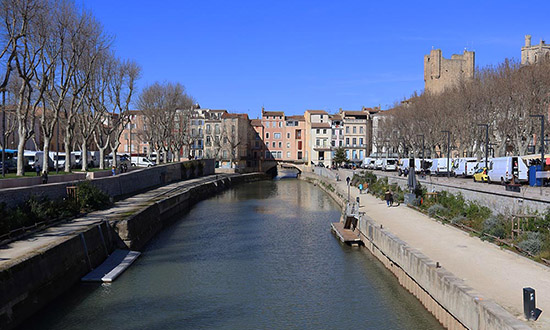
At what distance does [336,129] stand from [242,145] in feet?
83.4

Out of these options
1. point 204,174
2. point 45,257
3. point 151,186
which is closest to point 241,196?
point 151,186

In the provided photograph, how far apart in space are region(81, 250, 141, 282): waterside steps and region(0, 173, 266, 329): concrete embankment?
0.40m

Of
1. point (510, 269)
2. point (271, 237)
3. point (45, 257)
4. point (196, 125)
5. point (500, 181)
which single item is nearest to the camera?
point (510, 269)

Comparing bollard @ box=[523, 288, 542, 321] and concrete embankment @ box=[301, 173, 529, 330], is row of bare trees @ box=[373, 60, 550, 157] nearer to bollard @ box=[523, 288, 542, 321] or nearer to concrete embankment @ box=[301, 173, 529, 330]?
concrete embankment @ box=[301, 173, 529, 330]

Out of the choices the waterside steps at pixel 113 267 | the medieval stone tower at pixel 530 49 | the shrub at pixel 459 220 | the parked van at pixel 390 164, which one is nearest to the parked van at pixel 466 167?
the parked van at pixel 390 164

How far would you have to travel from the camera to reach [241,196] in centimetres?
7331

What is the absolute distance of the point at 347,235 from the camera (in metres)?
33.5

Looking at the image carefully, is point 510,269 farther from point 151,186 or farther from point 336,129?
point 336,129

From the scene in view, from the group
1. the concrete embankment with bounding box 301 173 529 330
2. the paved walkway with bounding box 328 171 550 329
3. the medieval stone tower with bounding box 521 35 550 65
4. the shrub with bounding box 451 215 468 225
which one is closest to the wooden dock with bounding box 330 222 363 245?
the paved walkway with bounding box 328 171 550 329

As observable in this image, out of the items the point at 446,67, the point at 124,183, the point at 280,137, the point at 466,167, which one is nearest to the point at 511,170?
the point at 466,167

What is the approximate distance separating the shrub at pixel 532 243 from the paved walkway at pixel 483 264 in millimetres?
491

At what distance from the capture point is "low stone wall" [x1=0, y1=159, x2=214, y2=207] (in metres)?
26.8

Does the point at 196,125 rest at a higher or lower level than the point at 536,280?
higher

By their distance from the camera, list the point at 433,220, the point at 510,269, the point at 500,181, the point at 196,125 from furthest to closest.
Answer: the point at 196,125
the point at 500,181
the point at 433,220
the point at 510,269
